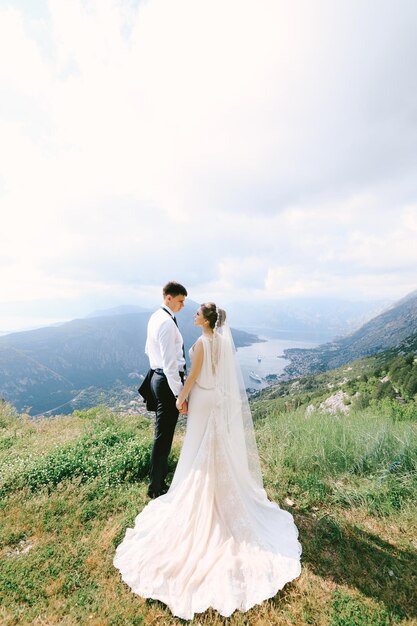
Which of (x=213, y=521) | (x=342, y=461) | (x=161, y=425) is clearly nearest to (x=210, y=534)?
(x=213, y=521)

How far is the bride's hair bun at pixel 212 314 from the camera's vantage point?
4.47 meters

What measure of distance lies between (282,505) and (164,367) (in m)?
3.12

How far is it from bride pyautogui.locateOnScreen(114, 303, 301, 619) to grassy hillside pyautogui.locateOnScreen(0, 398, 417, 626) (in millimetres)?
161

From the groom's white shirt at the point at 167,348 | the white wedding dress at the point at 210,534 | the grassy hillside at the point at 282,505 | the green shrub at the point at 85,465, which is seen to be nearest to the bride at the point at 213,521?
the white wedding dress at the point at 210,534

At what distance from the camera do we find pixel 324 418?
780 cm

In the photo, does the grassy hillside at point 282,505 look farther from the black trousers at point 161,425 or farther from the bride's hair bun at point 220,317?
the bride's hair bun at point 220,317

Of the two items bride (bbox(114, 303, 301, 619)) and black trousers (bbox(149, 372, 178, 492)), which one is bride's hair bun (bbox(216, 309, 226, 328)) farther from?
black trousers (bbox(149, 372, 178, 492))

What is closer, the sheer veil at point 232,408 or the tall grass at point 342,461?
the sheer veil at point 232,408

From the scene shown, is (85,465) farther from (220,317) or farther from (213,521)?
(220,317)

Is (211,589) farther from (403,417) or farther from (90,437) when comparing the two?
(403,417)

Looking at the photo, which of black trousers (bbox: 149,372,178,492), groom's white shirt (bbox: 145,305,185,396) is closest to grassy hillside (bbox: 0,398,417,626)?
black trousers (bbox: 149,372,178,492)

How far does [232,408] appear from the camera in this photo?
475cm

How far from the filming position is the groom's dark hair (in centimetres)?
527

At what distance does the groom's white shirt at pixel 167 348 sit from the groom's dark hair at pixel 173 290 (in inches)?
10.0
